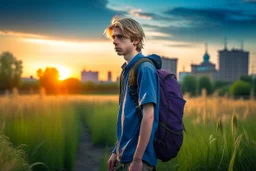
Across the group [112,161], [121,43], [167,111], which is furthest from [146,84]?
[112,161]

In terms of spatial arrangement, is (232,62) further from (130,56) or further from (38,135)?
(130,56)

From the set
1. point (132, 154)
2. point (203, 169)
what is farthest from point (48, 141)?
point (132, 154)

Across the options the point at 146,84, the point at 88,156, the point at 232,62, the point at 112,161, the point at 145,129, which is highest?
the point at 232,62

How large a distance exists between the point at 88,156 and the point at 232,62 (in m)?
153

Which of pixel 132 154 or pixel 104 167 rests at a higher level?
pixel 132 154

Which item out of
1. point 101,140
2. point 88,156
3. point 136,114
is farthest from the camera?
point 101,140

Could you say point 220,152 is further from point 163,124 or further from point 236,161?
point 163,124

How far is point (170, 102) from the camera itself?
8.75 ft

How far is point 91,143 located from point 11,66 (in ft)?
154

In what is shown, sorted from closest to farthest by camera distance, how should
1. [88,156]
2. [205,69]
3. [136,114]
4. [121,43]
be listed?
[136,114] < [121,43] < [88,156] < [205,69]

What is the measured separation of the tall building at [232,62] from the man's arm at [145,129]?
157634 mm

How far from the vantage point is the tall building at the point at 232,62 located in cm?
15625

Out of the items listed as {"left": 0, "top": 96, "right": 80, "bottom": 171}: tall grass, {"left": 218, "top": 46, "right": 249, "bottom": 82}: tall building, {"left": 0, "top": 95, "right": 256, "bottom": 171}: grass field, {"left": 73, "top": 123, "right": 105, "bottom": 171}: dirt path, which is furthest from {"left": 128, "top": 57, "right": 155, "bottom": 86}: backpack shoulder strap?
{"left": 218, "top": 46, "right": 249, "bottom": 82}: tall building

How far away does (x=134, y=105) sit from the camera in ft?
8.64
